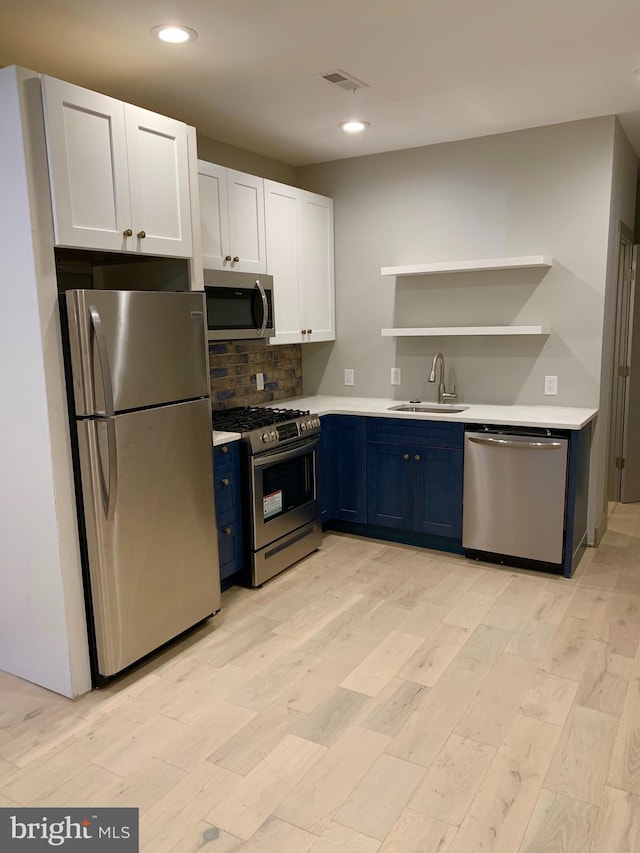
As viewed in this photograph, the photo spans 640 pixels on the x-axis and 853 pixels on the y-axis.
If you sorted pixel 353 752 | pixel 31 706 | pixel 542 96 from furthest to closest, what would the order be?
pixel 542 96
pixel 31 706
pixel 353 752

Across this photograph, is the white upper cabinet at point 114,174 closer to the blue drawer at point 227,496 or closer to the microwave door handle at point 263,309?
the microwave door handle at point 263,309

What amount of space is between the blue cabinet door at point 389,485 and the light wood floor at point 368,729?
0.73 meters

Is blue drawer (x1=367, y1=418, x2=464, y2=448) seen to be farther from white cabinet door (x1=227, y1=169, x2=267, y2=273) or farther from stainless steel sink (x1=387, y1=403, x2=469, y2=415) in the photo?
white cabinet door (x1=227, y1=169, x2=267, y2=273)

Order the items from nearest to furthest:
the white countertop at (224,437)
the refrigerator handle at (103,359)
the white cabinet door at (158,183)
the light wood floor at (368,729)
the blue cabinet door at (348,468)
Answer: the light wood floor at (368,729) < the refrigerator handle at (103,359) < the white cabinet door at (158,183) < the white countertop at (224,437) < the blue cabinet door at (348,468)

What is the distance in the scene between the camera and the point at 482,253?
13.8 ft

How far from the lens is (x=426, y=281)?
14.5 feet

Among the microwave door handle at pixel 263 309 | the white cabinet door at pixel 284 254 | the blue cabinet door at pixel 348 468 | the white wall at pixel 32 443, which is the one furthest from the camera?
the blue cabinet door at pixel 348 468

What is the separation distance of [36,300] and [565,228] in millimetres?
3077

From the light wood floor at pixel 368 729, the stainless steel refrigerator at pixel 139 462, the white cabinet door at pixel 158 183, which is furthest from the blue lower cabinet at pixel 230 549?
the white cabinet door at pixel 158 183

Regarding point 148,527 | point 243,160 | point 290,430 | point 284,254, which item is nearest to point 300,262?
point 284,254

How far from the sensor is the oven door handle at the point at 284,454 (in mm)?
3494

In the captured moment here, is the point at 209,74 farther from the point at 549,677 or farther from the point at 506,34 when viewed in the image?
the point at 549,677

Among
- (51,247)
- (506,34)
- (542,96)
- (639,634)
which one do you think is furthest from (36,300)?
(639,634)

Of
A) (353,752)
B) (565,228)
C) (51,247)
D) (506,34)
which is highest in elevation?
(506,34)
